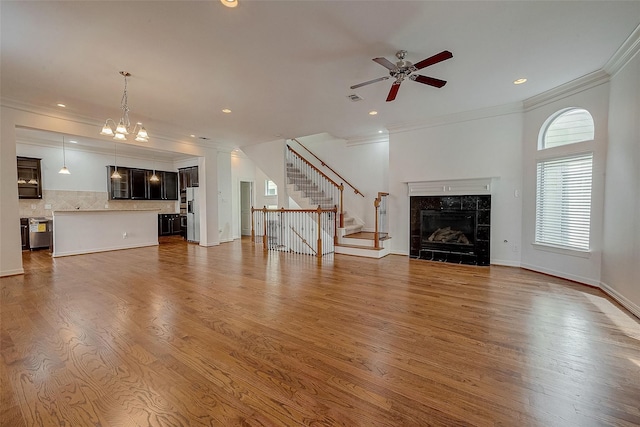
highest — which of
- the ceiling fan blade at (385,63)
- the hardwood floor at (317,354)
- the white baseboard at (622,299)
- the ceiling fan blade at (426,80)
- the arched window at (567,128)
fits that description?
the ceiling fan blade at (385,63)

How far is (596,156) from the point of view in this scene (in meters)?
3.80

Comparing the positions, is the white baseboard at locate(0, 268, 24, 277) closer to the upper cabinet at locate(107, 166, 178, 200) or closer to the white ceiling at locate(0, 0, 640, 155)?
the white ceiling at locate(0, 0, 640, 155)

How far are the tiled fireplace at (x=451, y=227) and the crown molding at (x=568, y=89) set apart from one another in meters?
1.60

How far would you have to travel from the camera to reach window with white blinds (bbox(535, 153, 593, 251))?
402 centimetres

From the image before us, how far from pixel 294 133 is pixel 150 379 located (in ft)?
19.4

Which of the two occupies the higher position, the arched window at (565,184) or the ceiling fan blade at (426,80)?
Result: the ceiling fan blade at (426,80)

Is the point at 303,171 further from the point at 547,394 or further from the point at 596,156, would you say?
the point at 547,394

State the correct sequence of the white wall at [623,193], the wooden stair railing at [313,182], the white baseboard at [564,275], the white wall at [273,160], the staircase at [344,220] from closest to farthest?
the white wall at [623,193] → the white baseboard at [564,275] → the staircase at [344,220] → the white wall at [273,160] → the wooden stair railing at [313,182]

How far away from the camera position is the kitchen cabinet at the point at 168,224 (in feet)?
31.8

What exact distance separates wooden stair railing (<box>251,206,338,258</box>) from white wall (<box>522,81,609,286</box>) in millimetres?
3814

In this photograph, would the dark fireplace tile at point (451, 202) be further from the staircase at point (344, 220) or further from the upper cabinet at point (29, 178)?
the upper cabinet at point (29, 178)

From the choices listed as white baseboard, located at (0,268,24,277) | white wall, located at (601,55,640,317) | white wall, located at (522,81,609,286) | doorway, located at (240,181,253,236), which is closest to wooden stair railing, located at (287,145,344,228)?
doorway, located at (240,181,253,236)

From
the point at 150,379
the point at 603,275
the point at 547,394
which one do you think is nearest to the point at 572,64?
the point at 603,275

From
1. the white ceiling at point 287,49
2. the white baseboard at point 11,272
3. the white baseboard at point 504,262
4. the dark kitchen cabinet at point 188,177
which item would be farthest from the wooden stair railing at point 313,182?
the white baseboard at point 11,272
